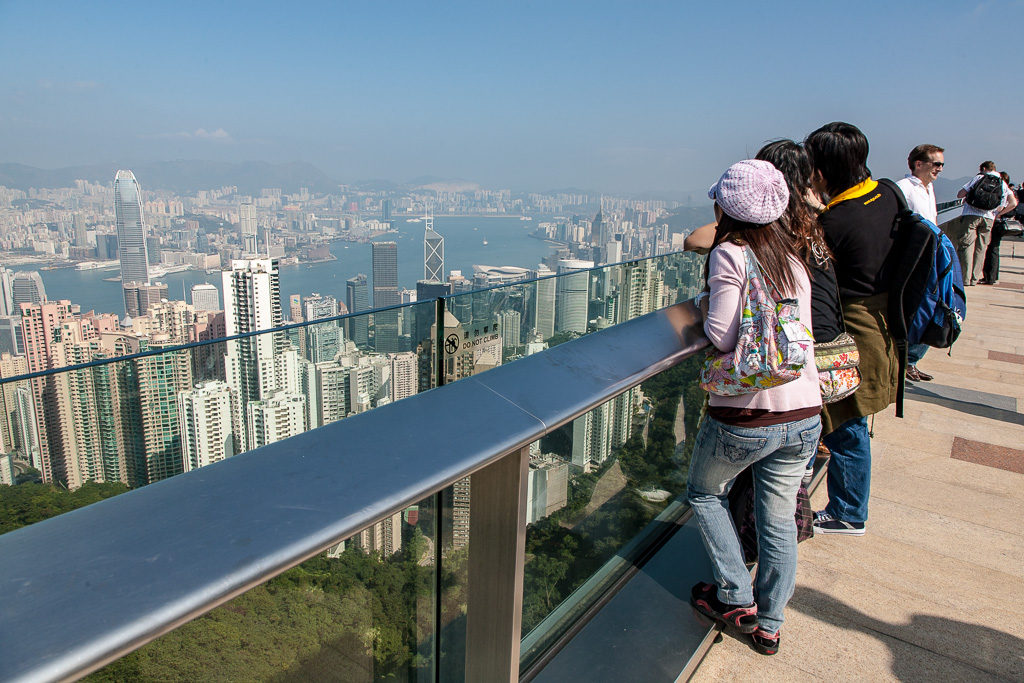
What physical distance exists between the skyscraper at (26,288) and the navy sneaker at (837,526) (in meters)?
61.4

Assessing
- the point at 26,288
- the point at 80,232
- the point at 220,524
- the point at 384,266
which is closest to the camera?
the point at 220,524

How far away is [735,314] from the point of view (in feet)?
6.15

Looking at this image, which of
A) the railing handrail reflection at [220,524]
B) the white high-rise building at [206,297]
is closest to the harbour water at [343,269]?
the white high-rise building at [206,297]

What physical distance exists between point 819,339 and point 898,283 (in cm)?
55

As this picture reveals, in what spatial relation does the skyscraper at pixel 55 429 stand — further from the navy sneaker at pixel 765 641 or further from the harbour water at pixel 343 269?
the harbour water at pixel 343 269

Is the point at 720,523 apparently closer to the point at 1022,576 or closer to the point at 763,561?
the point at 763,561

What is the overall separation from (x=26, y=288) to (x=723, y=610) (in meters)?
68.1

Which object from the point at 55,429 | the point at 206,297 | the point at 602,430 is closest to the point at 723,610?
the point at 602,430

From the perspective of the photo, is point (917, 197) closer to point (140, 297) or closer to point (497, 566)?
point (497, 566)

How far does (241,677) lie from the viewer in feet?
3.31

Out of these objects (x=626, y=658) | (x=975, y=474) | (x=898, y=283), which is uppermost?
(x=898, y=283)

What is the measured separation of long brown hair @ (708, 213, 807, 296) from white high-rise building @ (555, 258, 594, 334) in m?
0.68

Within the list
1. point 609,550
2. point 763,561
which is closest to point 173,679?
point 609,550

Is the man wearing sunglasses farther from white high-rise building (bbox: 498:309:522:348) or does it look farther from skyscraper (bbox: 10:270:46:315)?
skyscraper (bbox: 10:270:46:315)
